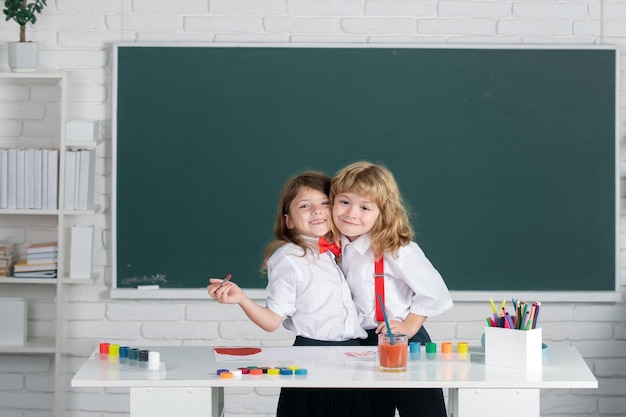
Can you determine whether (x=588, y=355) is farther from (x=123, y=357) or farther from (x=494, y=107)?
(x=123, y=357)

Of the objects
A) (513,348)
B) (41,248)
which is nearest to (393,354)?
(513,348)

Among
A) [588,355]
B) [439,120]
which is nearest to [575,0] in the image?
[439,120]

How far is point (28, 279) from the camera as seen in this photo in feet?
12.8

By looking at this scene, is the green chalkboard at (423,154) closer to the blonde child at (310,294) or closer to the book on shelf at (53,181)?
the book on shelf at (53,181)

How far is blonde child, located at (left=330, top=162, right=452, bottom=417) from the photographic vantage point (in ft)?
9.15

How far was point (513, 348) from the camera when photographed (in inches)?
97.5

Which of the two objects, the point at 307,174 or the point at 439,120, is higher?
the point at 439,120

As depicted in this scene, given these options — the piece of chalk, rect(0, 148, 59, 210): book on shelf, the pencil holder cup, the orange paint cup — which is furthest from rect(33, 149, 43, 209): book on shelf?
the pencil holder cup

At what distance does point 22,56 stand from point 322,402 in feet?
6.59

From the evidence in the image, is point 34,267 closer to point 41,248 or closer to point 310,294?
point 41,248

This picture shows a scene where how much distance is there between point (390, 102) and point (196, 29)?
84 centimetres

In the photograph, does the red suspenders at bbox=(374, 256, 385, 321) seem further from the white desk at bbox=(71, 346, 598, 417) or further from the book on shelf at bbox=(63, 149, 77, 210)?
the book on shelf at bbox=(63, 149, 77, 210)

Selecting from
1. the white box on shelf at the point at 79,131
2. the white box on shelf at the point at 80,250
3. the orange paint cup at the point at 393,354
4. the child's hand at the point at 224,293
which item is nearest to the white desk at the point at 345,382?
the orange paint cup at the point at 393,354

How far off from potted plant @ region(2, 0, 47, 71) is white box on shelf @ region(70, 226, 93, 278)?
2.19 feet
